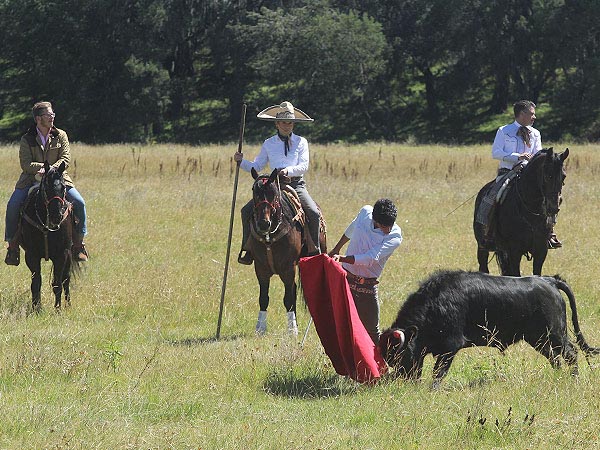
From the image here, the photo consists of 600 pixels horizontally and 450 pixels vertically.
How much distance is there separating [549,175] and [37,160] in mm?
6438

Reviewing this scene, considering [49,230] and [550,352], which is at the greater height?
[49,230]

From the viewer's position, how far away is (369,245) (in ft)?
28.1

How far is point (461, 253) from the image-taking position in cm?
1595

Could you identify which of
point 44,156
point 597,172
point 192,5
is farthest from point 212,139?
point 44,156

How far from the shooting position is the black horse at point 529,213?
11.0 meters

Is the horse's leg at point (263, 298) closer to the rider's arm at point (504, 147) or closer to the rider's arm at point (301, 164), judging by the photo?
the rider's arm at point (301, 164)

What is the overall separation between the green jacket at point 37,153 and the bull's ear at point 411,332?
228 inches

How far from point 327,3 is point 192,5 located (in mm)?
10582

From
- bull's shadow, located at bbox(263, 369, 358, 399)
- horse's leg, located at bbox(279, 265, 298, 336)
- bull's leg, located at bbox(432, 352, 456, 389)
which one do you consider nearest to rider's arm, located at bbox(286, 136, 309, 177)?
horse's leg, located at bbox(279, 265, 298, 336)

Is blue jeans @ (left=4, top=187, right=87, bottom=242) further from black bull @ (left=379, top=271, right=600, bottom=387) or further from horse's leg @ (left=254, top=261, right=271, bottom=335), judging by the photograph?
black bull @ (left=379, top=271, right=600, bottom=387)

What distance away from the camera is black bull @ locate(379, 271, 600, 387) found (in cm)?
764

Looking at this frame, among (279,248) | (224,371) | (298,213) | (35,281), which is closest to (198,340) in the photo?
(279,248)

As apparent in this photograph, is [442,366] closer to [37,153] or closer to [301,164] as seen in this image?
[301,164]

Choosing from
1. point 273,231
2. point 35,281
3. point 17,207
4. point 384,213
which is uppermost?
point 384,213
